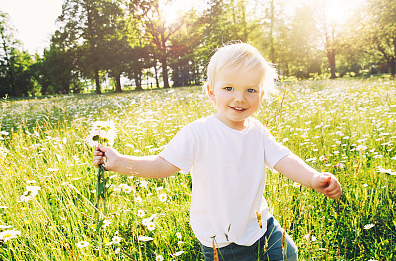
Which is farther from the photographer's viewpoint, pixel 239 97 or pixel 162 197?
pixel 162 197

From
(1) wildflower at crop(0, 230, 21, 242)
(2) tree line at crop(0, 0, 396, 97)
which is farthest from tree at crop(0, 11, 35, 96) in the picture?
(1) wildflower at crop(0, 230, 21, 242)

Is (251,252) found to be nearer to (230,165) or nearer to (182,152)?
(230,165)

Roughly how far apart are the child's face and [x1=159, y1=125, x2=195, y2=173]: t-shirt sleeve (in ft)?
0.87

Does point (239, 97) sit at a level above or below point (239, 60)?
below

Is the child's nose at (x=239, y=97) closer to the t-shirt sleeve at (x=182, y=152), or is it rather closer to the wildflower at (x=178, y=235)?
the t-shirt sleeve at (x=182, y=152)

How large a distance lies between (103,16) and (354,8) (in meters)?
23.6

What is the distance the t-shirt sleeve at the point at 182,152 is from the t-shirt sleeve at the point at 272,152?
1.51 feet

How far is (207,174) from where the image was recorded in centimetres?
155

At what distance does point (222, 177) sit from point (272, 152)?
1.17 ft

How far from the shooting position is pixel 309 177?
142 centimetres

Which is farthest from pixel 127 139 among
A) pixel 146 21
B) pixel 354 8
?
pixel 354 8

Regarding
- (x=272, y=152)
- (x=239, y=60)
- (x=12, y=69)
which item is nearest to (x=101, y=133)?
(x=239, y=60)

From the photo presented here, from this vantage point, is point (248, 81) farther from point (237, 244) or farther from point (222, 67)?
point (237, 244)

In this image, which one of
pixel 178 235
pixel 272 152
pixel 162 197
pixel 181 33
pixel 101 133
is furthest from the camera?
pixel 181 33
